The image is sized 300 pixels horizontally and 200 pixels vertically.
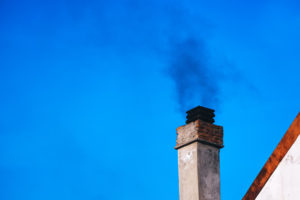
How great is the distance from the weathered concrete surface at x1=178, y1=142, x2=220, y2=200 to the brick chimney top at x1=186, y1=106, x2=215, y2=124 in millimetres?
648

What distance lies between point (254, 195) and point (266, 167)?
44 cm

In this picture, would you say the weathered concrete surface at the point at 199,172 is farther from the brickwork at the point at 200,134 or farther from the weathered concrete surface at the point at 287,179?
the weathered concrete surface at the point at 287,179

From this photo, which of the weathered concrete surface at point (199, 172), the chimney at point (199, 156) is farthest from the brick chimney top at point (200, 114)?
the weathered concrete surface at point (199, 172)

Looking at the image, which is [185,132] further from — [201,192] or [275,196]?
[275,196]

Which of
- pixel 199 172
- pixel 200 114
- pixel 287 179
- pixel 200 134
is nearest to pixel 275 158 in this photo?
pixel 287 179

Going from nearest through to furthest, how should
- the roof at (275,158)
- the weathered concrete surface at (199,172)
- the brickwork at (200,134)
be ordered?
the roof at (275,158), the weathered concrete surface at (199,172), the brickwork at (200,134)

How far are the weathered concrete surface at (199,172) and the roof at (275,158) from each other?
2890mm

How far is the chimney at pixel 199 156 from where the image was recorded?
8.60 m

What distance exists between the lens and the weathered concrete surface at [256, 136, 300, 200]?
491 cm

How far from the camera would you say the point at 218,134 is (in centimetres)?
925

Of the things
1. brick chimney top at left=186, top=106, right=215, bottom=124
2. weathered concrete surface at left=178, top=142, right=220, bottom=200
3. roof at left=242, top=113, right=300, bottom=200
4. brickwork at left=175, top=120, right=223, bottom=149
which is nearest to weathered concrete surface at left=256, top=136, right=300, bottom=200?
roof at left=242, top=113, right=300, bottom=200

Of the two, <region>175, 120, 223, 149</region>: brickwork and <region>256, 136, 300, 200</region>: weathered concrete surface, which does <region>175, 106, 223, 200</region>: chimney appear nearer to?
<region>175, 120, 223, 149</region>: brickwork

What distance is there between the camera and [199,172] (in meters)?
8.60

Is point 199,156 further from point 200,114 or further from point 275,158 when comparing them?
point 275,158
